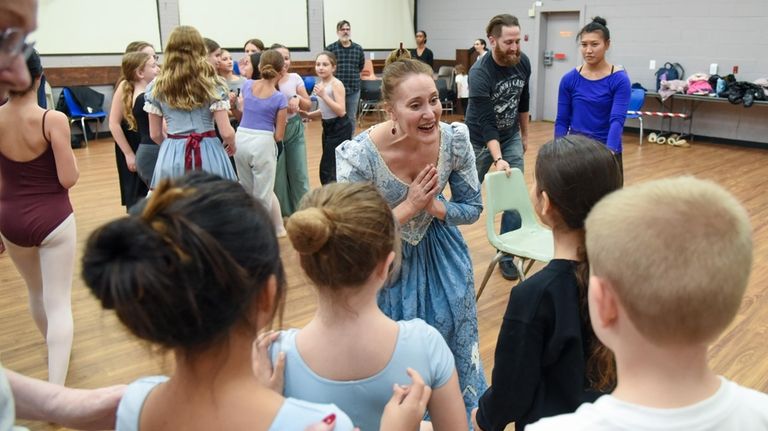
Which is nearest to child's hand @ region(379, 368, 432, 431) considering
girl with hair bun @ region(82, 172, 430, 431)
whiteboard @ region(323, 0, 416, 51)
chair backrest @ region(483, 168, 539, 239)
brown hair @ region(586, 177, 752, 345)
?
girl with hair bun @ region(82, 172, 430, 431)

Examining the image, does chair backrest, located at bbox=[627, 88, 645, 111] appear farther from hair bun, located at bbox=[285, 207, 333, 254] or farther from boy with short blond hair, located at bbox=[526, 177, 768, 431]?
boy with short blond hair, located at bbox=[526, 177, 768, 431]

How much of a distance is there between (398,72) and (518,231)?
5.46 ft

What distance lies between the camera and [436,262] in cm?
209

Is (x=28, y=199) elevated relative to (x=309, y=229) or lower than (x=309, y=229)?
lower

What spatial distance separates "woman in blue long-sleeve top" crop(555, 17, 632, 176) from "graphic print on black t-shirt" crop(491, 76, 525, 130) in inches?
11.8

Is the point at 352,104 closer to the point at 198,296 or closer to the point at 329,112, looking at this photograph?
the point at 329,112

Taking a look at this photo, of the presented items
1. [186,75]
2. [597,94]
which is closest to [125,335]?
[186,75]

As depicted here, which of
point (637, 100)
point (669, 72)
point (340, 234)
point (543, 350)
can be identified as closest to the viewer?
point (340, 234)

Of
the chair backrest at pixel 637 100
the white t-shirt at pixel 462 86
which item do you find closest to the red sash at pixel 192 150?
the chair backrest at pixel 637 100

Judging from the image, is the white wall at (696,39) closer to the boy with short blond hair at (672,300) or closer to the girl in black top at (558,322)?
the girl in black top at (558,322)

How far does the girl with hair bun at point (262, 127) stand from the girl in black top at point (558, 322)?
3.37m

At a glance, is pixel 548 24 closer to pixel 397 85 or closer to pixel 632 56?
pixel 632 56

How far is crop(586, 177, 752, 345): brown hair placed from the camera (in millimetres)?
844

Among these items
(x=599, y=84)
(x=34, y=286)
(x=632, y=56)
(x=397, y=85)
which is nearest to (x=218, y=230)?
(x=397, y=85)
